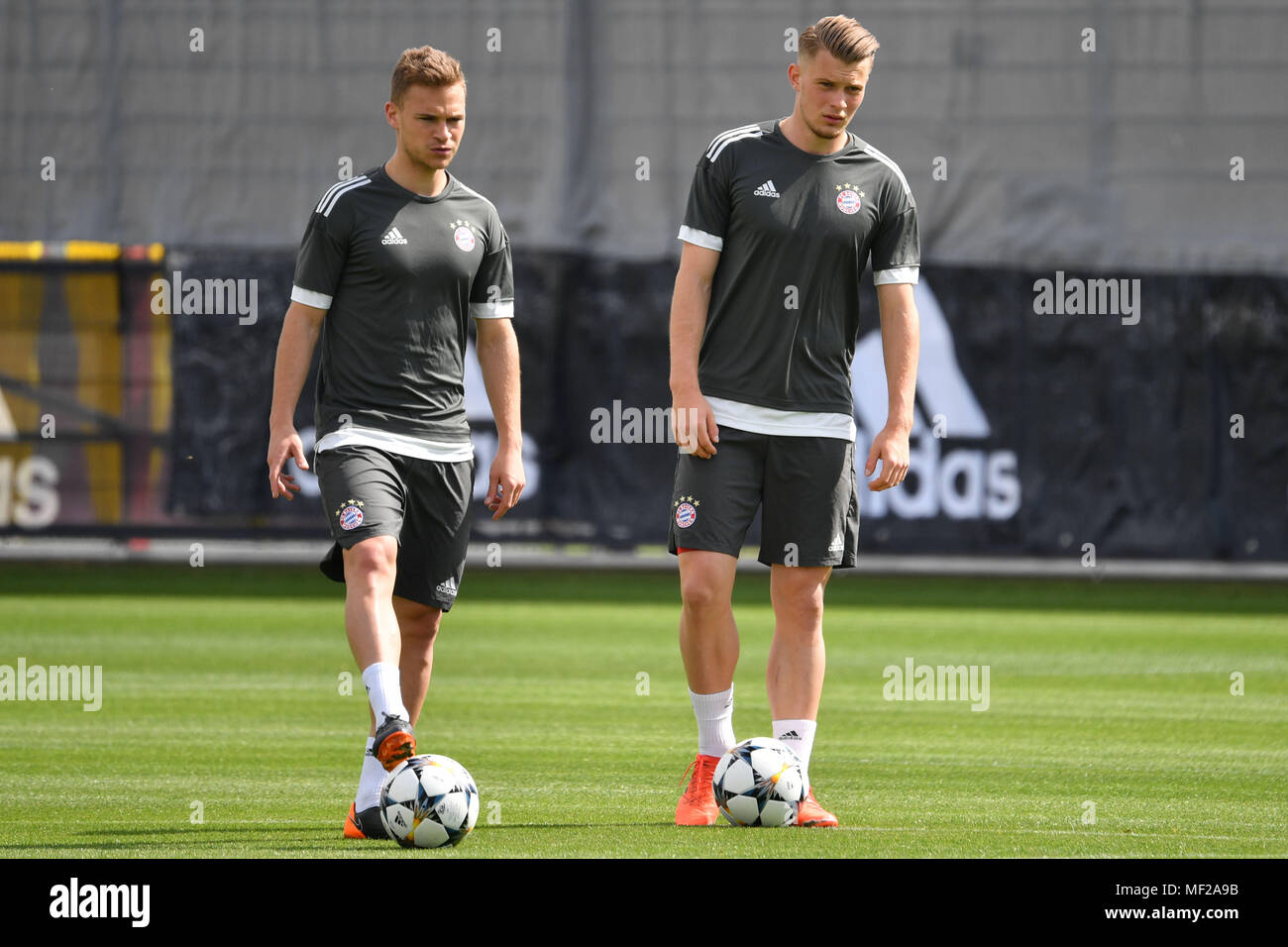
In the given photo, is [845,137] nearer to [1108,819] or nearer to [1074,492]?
[1108,819]

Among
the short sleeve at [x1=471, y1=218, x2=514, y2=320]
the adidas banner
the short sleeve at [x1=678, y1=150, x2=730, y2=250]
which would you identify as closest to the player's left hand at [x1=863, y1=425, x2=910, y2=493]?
the short sleeve at [x1=678, y1=150, x2=730, y2=250]

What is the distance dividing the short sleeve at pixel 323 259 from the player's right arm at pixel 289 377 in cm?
4

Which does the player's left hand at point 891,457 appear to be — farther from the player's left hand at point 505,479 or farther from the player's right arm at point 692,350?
the player's left hand at point 505,479

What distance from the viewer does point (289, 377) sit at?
5629mm

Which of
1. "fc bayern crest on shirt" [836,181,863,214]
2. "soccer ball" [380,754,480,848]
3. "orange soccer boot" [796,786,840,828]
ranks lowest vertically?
Result: "orange soccer boot" [796,786,840,828]

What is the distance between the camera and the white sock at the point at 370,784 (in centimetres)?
539

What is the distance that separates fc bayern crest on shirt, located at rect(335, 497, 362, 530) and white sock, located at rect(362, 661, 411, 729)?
427mm

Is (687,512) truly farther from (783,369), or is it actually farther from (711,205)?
(711,205)

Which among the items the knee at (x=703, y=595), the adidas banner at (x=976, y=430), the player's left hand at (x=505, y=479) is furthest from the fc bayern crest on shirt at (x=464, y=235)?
the adidas banner at (x=976, y=430)

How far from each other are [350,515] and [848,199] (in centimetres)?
175

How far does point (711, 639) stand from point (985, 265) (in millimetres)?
13054

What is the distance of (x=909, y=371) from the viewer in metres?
5.75

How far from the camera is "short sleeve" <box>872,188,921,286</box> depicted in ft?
19.0

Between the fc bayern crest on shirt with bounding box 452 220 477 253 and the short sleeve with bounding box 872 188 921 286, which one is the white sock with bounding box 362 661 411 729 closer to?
the fc bayern crest on shirt with bounding box 452 220 477 253
